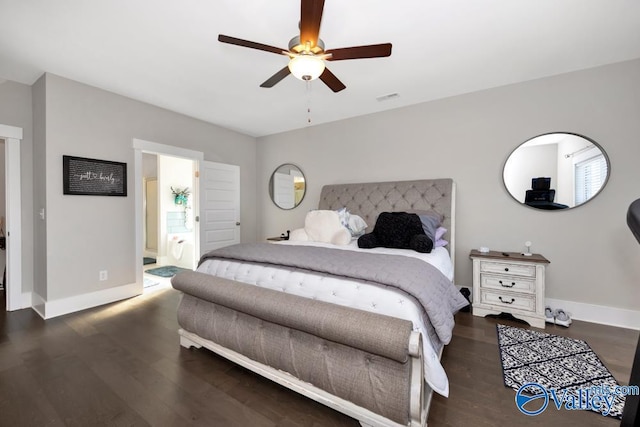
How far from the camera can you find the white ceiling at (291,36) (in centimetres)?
188

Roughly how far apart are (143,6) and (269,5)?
2.89ft

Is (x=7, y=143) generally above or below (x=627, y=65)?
below

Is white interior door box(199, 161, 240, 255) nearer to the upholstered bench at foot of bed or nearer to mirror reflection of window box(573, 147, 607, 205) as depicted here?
the upholstered bench at foot of bed

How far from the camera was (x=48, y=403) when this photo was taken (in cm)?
162

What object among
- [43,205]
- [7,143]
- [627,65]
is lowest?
[43,205]

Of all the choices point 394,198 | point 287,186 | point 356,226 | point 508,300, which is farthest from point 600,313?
point 287,186

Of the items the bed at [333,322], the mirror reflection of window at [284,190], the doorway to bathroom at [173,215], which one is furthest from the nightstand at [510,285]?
the doorway to bathroom at [173,215]

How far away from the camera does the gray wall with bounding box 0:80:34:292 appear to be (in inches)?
117

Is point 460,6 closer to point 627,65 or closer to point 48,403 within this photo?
point 627,65

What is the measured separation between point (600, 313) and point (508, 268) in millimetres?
955

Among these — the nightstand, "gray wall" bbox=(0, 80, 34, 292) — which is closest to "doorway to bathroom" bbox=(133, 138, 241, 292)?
"gray wall" bbox=(0, 80, 34, 292)

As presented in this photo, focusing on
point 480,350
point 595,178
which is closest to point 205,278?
point 480,350

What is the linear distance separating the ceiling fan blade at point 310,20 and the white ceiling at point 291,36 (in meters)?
0.34

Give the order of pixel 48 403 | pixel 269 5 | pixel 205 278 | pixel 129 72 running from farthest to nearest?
pixel 129 72, pixel 205 278, pixel 269 5, pixel 48 403
